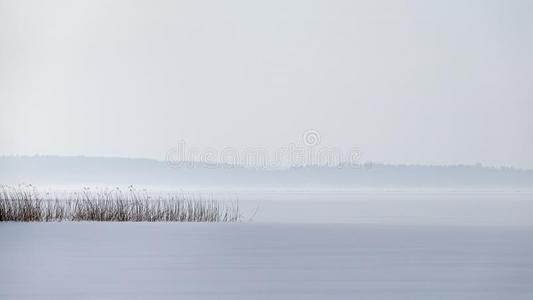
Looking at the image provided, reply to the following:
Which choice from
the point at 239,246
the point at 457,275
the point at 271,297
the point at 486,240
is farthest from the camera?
the point at 486,240

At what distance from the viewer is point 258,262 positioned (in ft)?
23.8

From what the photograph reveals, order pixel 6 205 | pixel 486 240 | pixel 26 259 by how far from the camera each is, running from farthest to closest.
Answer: pixel 6 205, pixel 486 240, pixel 26 259

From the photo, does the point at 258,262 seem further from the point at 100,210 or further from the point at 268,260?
the point at 100,210

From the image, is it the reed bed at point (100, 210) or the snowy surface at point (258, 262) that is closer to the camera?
the snowy surface at point (258, 262)

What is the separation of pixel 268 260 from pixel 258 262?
13 cm

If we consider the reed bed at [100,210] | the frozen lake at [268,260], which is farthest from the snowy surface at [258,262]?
the reed bed at [100,210]

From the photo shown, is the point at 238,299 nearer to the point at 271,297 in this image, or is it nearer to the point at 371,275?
the point at 271,297

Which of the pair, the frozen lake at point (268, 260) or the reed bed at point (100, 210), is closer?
the frozen lake at point (268, 260)

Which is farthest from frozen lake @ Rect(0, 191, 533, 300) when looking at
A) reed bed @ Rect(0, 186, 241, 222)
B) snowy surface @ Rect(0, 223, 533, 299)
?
reed bed @ Rect(0, 186, 241, 222)

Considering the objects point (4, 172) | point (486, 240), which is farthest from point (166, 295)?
point (4, 172)

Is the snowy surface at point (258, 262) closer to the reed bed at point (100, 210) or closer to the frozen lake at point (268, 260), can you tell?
the frozen lake at point (268, 260)

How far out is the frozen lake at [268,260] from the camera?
571 centimetres

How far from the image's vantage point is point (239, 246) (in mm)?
8453

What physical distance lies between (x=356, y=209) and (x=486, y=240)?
639cm
